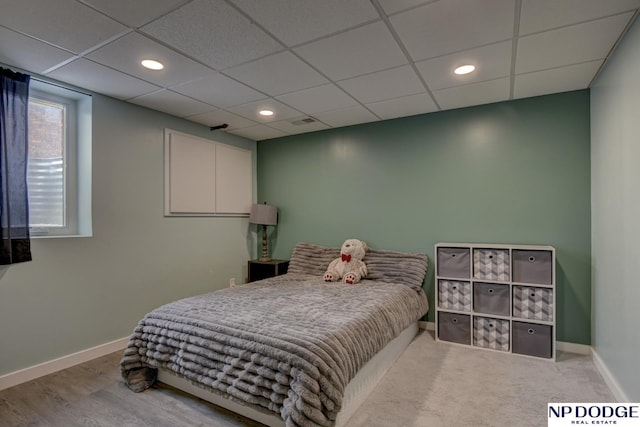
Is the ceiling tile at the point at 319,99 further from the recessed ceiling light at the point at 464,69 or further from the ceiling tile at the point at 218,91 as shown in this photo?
the recessed ceiling light at the point at 464,69

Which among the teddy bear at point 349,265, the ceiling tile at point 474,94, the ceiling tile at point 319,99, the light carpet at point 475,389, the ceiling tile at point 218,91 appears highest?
the ceiling tile at point 474,94

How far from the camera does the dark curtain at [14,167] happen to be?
7.82ft

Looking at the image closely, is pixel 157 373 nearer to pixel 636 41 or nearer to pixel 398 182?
pixel 398 182

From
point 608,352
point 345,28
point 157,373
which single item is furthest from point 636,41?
point 157,373

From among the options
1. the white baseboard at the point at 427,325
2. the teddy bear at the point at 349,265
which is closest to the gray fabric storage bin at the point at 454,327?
the white baseboard at the point at 427,325

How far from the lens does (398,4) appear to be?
5.67ft

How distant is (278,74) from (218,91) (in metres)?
0.67

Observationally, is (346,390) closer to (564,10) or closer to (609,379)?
(609,379)

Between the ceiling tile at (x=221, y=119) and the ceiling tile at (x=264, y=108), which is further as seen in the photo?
the ceiling tile at (x=221, y=119)

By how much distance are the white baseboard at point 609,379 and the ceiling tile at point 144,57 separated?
11.8ft

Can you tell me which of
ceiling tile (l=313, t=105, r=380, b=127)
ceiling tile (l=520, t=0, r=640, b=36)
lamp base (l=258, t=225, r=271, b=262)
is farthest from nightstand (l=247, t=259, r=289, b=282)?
ceiling tile (l=520, t=0, r=640, b=36)

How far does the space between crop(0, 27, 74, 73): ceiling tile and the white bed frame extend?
2.34 metres

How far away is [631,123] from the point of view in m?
1.98

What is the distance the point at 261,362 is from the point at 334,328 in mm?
480
